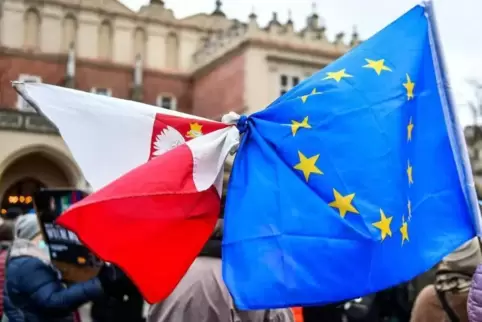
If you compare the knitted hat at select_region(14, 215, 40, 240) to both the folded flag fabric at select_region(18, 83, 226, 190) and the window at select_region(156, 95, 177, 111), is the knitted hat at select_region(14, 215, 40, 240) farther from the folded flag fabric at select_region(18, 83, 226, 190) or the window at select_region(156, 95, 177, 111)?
the window at select_region(156, 95, 177, 111)

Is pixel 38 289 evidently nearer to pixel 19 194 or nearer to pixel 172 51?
pixel 19 194

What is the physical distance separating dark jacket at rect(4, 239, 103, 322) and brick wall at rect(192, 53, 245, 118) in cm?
1631

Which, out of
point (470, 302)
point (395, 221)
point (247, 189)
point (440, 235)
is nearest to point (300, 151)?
point (247, 189)

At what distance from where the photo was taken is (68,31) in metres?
23.5

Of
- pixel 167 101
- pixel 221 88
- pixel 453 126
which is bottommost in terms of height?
pixel 453 126

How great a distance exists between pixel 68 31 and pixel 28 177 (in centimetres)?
527

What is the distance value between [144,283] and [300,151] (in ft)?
2.31

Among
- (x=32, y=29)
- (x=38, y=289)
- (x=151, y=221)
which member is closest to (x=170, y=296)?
(x=151, y=221)

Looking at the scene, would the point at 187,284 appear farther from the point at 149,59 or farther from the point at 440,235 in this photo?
the point at 149,59

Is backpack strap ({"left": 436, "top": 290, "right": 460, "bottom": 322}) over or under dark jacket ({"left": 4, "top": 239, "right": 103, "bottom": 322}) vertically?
under

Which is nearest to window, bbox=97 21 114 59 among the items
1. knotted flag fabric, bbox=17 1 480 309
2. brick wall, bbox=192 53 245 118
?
brick wall, bbox=192 53 245 118

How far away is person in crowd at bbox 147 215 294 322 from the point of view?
250 centimetres

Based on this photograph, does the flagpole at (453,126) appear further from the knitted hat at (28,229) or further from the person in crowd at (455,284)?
the knitted hat at (28,229)

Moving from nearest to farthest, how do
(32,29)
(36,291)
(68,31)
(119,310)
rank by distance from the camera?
1. (36,291)
2. (119,310)
3. (32,29)
4. (68,31)
